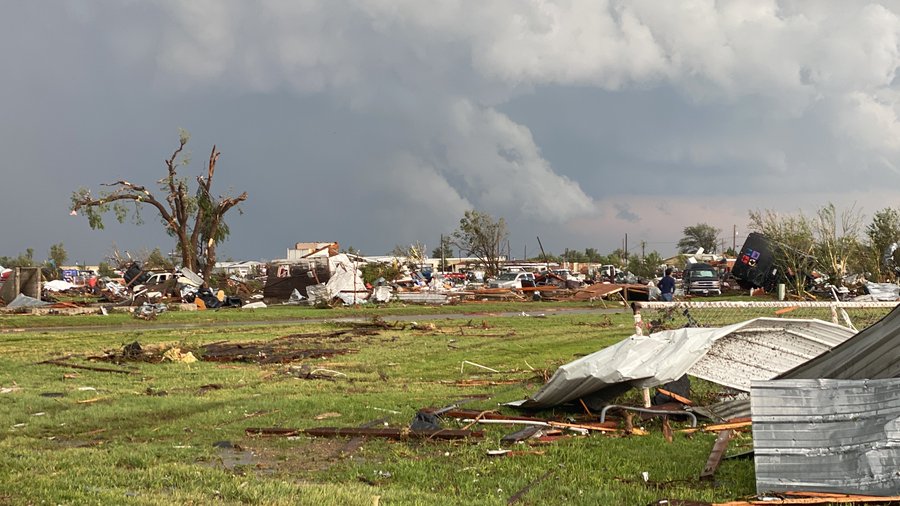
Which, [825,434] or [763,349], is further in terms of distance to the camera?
[763,349]

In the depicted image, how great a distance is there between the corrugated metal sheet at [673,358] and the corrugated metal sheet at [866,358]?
1.41 m

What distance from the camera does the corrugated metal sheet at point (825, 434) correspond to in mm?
5566

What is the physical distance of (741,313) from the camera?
68.8 ft

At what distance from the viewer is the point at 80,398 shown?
1208cm

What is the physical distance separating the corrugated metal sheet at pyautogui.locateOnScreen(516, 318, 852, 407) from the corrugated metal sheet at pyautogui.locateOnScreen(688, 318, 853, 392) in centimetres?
1

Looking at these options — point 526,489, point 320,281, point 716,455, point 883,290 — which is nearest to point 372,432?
point 526,489

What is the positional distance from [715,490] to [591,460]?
131 cm

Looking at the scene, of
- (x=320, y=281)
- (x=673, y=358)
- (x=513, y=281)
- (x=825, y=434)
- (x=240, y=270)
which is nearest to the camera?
(x=825, y=434)

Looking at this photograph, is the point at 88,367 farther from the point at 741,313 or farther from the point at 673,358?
the point at 741,313

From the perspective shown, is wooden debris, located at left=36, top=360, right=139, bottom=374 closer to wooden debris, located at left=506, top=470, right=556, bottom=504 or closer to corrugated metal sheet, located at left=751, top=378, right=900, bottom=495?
wooden debris, located at left=506, top=470, right=556, bottom=504

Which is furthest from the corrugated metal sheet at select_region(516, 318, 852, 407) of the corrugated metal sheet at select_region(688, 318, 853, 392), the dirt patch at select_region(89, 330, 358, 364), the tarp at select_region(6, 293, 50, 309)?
the tarp at select_region(6, 293, 50, 309)

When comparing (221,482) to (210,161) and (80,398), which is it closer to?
(80,398)

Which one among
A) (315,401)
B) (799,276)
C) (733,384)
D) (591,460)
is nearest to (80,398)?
(315,401)

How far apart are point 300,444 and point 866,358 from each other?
18.2 ft
